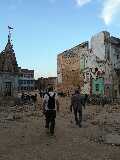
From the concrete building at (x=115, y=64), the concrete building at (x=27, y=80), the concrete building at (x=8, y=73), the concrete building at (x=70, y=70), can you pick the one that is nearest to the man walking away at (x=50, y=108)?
the concrete building at (x=8, y=73)

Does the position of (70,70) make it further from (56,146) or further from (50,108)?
(56,146)

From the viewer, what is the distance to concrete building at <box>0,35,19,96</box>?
40.8 metres

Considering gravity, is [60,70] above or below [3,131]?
above

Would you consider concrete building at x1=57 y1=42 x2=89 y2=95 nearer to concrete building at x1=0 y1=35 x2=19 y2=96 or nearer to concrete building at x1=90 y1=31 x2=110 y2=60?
concrete building at x1=90 y1=31 x2=110 y2=60

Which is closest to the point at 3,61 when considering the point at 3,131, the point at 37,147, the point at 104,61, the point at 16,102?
the point at 16,102

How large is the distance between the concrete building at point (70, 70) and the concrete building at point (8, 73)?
19.1m

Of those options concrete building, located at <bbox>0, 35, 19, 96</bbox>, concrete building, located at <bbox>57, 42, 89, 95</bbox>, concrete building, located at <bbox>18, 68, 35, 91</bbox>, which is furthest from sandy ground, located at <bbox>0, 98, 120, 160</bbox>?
concrete building, located at <bbox>18, 68, 35, 91</bbox>

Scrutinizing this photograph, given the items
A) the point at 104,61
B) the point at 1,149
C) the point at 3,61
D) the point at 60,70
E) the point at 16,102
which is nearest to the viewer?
the point at 1,149

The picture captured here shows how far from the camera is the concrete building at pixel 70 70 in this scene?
197ft

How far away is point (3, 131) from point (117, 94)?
137 feet

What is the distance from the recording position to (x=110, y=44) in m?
55.5

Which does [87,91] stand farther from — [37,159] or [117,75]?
[37,159]

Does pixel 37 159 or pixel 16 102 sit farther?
pixel 16 102

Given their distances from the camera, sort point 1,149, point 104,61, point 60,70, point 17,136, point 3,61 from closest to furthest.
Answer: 1. point 1,149
2. point 17,136
3. point 3,61
4. point 104,61
5. point 60,70
